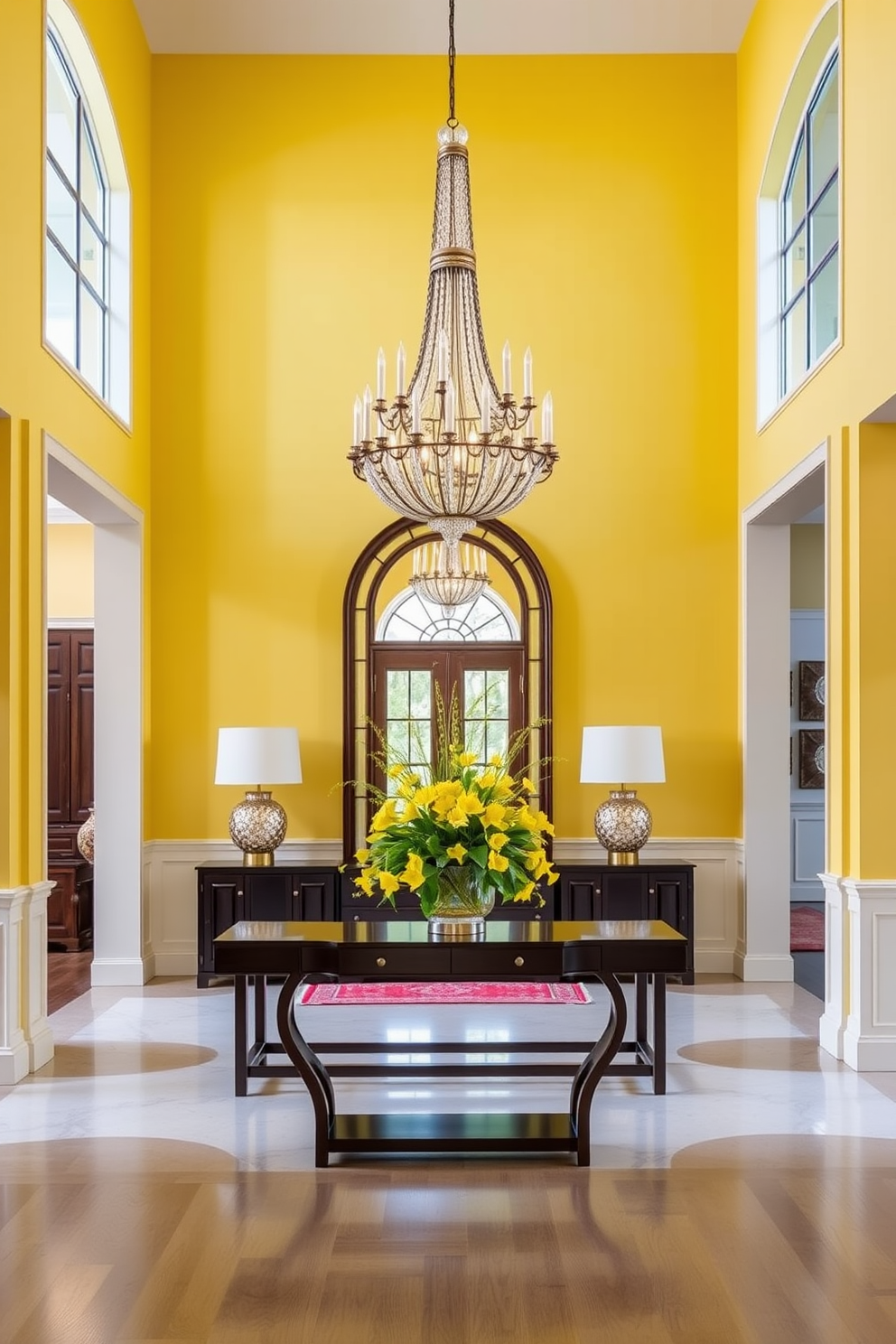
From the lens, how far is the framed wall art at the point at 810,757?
12211mm

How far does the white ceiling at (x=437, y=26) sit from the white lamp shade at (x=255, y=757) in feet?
15.5

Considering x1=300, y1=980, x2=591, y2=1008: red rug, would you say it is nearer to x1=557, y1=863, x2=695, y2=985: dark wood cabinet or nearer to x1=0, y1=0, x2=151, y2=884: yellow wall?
x1=557, y1=863, x2=695, y2=985: dark wood cabinet

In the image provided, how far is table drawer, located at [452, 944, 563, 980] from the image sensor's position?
4.71m

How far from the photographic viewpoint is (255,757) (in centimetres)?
782

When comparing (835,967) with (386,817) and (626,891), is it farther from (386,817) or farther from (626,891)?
(386,817)

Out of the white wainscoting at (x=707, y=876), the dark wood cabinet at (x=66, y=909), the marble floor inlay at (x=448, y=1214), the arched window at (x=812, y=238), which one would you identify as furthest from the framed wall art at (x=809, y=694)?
the dark wood cabinet at (x=66, y=909)

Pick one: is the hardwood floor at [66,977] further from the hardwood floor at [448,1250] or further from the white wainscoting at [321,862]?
the hardwood floor at [448,1250]

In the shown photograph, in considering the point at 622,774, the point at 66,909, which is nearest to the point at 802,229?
the point at 622,774

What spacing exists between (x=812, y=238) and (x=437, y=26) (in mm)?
3037

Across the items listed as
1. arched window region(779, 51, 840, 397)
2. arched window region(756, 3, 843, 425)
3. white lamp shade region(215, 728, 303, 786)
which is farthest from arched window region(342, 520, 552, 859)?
arched window region(779, 51, 840, 397)

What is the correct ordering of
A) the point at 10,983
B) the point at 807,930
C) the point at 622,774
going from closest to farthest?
the point at 10,983, the point at 622,774, the point at 807,930

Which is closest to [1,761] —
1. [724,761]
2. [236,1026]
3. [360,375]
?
[236,1026]

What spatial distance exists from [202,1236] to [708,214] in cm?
A: 724

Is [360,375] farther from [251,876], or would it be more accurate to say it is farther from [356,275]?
[251,876]
